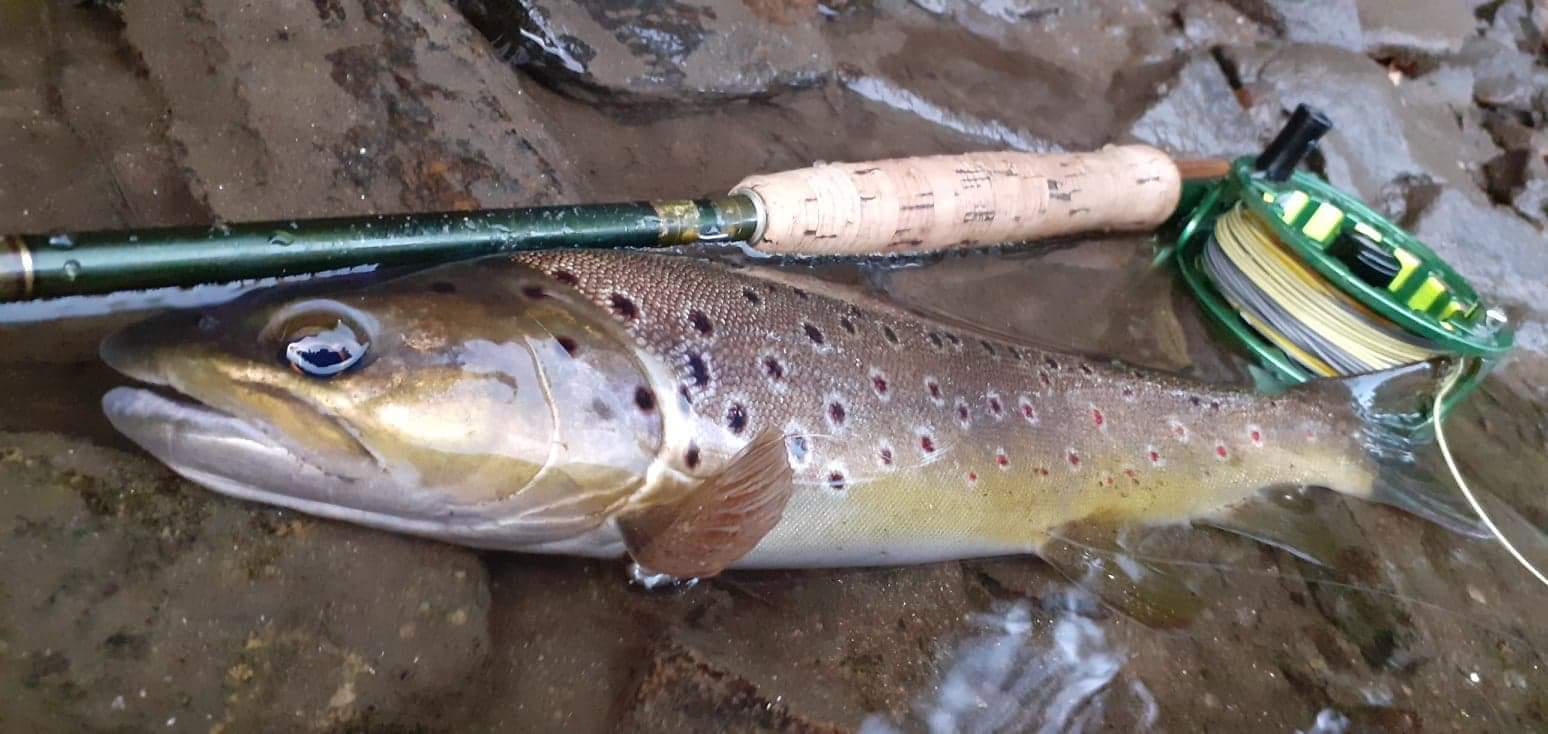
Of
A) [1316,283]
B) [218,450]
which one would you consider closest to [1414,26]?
[1316,283]

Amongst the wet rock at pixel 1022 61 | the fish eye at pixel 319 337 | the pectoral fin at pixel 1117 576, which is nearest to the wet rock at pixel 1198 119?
the wet rock at pixel 1022 61

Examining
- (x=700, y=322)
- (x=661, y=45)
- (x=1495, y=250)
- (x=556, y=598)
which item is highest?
(x=700, y=322)

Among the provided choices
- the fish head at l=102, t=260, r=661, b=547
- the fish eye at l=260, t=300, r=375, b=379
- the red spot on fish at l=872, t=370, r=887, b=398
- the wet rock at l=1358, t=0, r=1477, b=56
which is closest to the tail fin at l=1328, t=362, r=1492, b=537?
the red spot on fish at l=872, t=370, r=887, b=398

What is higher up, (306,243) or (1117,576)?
(306,243)

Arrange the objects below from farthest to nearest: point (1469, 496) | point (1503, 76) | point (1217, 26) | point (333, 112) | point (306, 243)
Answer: point (1503, 76) < point (1217, 26) < point (1469, 496) < point (333, 112) < point (306, 243)

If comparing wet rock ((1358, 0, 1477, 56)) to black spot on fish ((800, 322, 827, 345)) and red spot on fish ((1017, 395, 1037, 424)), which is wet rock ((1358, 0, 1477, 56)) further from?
black spot on fish ((800, 322, 827, 345))

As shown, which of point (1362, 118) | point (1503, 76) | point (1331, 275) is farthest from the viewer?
point (1503, 76)

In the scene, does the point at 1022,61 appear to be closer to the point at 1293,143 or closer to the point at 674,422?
the point at 1293,143
